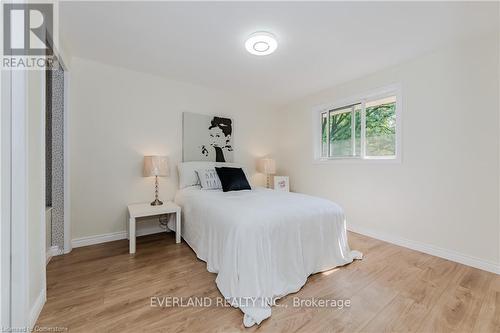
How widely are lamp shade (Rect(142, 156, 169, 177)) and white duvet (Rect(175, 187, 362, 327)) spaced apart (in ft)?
2.56

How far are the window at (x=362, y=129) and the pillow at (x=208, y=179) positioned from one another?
1912 millimetres

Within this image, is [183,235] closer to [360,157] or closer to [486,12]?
[360,157]

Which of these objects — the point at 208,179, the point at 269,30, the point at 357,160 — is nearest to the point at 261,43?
the point at 269,30

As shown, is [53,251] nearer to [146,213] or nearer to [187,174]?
[146,213]

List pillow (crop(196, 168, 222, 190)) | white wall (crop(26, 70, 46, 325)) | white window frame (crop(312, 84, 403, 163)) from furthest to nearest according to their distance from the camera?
pillow (crop(196, 168, 222, 190)) < white window frame (crop(312, 84, 403, 163)) < white wall (crop(26, 70, 46, 325))

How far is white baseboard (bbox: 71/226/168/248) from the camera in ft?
8.34

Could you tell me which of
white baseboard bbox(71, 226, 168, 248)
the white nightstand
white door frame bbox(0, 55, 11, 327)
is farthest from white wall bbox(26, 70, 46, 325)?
white baseboard bbox(71, 226, 168, 248)

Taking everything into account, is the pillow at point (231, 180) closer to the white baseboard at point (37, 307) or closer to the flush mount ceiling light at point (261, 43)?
the flush mount ceiling light at point (261, 43)

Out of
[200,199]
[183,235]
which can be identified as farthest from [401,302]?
[183,235]

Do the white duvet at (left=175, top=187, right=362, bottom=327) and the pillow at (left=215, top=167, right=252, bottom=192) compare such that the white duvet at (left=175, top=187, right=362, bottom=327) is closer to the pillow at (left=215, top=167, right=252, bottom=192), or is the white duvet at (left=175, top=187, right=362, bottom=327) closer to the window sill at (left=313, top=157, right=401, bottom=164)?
the pillow at (left=215, top=167, right=252, bottom=192)

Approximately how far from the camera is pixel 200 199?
2381 millimetres

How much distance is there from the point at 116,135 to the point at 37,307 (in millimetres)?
1999

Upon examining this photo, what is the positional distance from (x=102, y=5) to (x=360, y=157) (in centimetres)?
343

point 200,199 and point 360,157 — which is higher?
point 360,157
